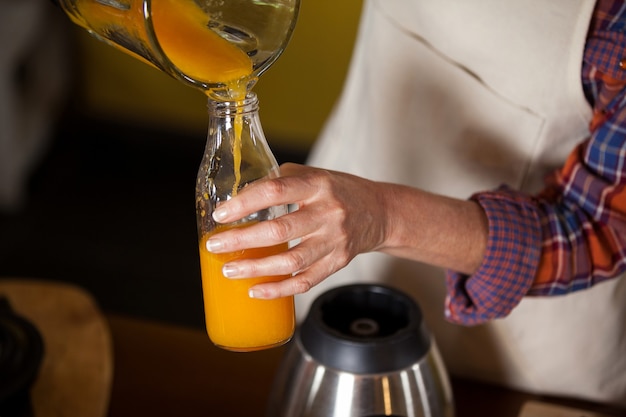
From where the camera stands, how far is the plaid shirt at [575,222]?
92 cm

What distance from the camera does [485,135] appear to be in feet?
3.61

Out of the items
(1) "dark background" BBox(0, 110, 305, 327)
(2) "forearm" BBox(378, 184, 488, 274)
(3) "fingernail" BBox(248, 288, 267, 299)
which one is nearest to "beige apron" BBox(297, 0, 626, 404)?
(2) "forearm" BBox(378, 184, 488, 274)

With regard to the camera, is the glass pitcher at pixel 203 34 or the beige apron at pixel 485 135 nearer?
the glass pitcher at pixel 203 34

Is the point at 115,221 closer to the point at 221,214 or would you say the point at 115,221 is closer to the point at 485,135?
the point at 485,135

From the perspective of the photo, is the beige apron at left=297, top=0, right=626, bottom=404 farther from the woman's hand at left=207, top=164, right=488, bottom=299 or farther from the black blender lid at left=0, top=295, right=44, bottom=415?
the black blender lid at left=0, top=295, right=44, bottom=415

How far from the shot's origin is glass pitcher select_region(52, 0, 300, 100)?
0.68 m

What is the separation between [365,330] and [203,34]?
1.20 ft

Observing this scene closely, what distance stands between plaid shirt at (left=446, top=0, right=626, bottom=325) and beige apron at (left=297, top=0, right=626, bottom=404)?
5 cm

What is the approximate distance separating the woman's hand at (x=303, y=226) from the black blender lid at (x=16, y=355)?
0.36 metres

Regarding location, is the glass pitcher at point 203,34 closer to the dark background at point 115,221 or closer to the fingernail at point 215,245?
the fingernail at point 215,245

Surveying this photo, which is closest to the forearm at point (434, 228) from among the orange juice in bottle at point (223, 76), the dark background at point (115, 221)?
the orange juice in bottle at point (223, 76)

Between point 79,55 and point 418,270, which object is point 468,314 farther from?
point 79,55

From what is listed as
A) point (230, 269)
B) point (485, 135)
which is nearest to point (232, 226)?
point (230, 269)

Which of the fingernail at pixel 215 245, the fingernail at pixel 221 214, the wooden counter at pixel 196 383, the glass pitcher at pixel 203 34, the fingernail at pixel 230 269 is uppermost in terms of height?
the glass pitcher at pixel 203 34
